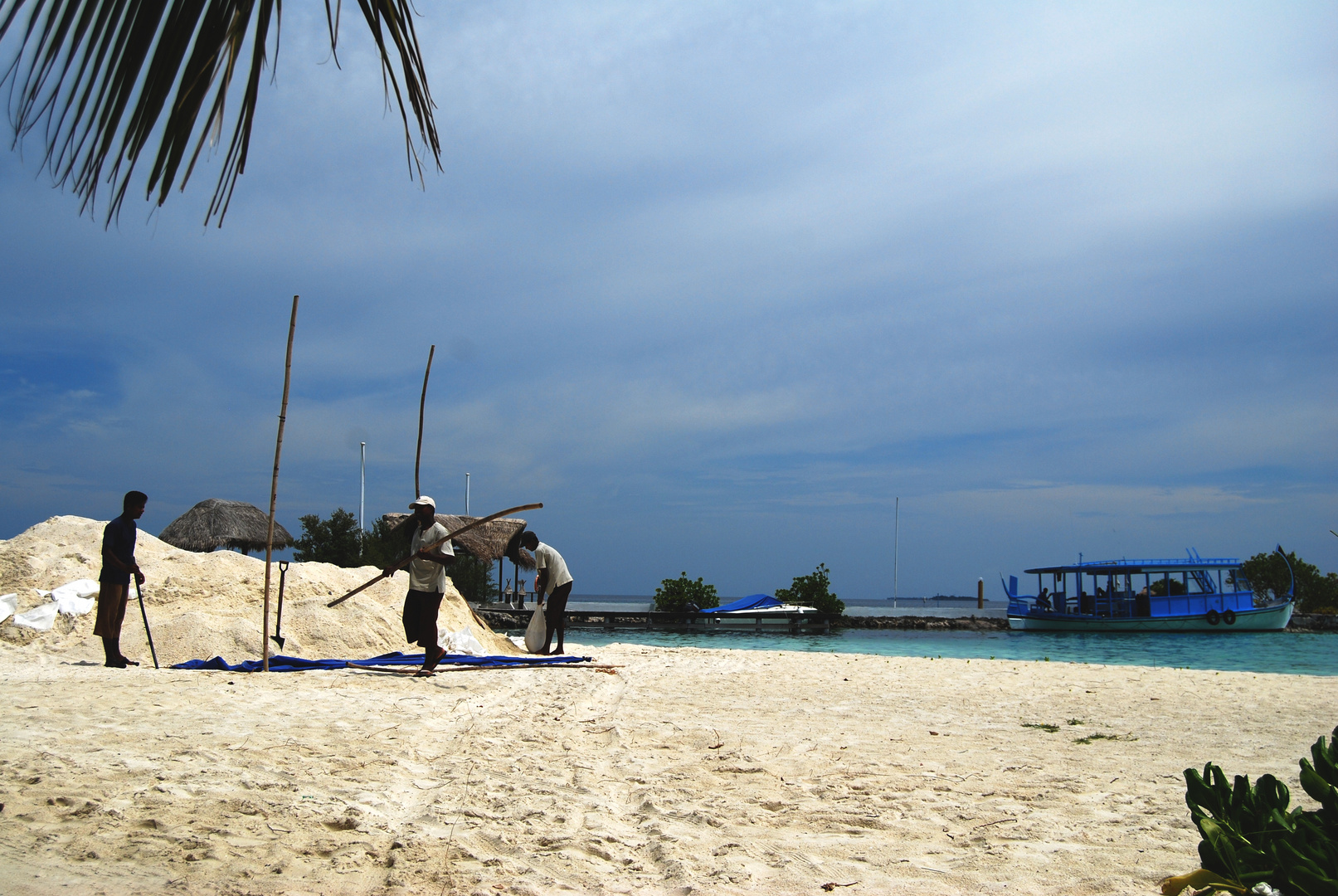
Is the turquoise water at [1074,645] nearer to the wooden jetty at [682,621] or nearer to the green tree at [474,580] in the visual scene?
the wooden jetty at [682,621]

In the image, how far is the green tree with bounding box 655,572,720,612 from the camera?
94.8 feet

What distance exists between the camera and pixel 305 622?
388 inches

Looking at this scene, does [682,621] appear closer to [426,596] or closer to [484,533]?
[484,533]

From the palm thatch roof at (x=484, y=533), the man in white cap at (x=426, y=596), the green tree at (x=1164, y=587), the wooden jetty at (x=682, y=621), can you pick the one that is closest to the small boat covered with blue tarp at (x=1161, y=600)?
the green tree at (x=1164, y=587)

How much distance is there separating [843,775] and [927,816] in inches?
29.8

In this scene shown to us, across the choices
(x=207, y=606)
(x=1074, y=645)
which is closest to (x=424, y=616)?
(x=207, y=606)

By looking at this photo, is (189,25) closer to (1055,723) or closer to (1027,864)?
(1027,864)

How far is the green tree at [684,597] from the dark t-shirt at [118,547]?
Result: 22.2 meters

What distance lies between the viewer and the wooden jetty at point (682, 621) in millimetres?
24453

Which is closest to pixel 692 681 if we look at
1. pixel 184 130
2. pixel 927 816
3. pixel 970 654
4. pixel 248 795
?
pixel 927 816

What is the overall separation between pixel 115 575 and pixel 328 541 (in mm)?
20603

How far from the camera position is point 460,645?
32.6ft

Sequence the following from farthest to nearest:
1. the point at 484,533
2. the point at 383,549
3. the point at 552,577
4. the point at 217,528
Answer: the point at 383,549
the point at 484,533
the point at 217,528
the point at 552,577

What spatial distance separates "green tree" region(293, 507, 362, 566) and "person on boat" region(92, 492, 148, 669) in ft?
62.6
